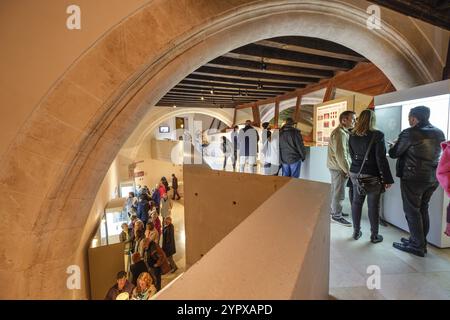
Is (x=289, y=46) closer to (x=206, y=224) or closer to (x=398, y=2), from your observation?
(x=398, y=2)

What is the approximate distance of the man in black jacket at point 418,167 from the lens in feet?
6.82

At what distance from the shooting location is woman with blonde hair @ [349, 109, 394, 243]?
2.31 m

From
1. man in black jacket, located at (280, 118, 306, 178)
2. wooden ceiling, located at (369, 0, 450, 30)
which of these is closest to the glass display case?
man in black jacket, located at (280, 118, 306, 178)

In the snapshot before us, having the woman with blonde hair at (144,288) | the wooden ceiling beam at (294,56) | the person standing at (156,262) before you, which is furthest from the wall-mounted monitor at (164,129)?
the woman with blonde hair at (144,288)

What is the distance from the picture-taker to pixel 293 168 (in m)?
4.10

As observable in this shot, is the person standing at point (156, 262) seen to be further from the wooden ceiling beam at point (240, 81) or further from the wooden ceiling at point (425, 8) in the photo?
the wooden ceiling at point (425, 8)

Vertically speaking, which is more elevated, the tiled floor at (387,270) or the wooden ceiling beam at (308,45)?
the wooden ceiling beam at (308,45)

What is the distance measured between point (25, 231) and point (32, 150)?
759 mm

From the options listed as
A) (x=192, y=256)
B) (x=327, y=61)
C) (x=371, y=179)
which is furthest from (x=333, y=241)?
(x=327, y=61)

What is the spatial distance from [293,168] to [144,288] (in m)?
3.27

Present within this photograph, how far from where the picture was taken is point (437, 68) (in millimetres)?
3113

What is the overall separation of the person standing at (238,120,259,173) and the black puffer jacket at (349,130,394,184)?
11.7ft

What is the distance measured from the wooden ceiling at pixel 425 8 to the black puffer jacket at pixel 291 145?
2034 mm

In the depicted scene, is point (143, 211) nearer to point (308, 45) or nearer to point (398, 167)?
point (308, 45)
